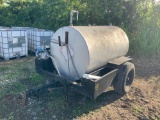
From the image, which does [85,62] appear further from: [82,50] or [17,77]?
[17,77]

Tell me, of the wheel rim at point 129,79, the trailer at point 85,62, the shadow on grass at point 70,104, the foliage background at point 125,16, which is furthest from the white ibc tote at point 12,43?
the wheel rim at point 129,79

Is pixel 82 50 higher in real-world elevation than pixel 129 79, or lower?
higher

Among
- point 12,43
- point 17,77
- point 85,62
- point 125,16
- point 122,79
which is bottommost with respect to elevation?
point 17,77

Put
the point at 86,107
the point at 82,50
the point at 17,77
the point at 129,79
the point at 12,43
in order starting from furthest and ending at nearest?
the point at 12,43 → the point at 17,77 → the point at 129,79 → the point at 86,107 → the point at 82,50

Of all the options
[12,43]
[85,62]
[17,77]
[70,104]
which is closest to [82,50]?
[85,62]

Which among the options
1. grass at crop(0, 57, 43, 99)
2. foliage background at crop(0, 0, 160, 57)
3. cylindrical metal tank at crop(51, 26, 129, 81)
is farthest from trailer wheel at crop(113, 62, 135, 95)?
foliage background at crop(0, 0, 160, 57)

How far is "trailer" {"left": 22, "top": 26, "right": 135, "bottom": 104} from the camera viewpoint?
11.1ft

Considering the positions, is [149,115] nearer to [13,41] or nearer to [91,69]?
[91,69]

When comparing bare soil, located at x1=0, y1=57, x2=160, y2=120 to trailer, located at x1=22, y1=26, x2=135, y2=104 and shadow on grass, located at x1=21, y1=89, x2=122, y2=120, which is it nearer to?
shadow on grass, located at x1=21, y1=89, x2=122, y2=120

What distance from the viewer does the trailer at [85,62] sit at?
11.1ft

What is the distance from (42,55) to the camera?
168 inches

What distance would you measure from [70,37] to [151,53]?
552 centimetres

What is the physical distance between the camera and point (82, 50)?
3.54m

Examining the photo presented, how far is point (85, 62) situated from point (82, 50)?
25cm
